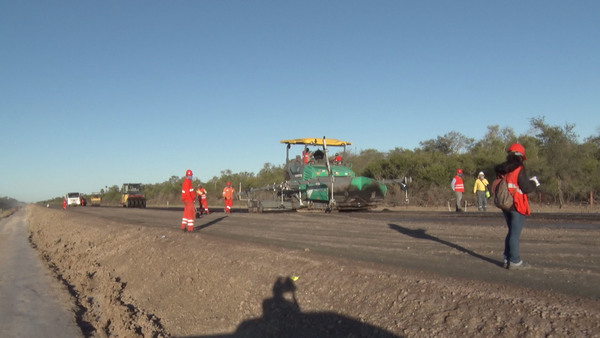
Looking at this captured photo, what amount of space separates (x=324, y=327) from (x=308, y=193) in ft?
52.1

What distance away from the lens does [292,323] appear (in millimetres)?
6961

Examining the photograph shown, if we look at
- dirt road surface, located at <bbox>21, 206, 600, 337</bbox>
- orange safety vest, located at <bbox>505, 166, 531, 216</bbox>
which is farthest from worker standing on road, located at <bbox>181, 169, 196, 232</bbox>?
orange safety vest, located at <bbox>505, 166, 531, 216</bbox>

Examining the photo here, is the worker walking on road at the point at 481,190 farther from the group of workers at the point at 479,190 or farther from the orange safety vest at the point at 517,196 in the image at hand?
the orange safety vest at the point at 517,196

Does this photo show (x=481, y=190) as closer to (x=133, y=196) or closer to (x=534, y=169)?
(x=534, y=169)

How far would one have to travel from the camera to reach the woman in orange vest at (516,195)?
22.5ft

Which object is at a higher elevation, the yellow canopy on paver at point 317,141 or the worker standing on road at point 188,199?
the yellow canopy on paver at point 317,141

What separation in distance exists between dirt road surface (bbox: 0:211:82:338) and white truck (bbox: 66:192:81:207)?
52.7 m

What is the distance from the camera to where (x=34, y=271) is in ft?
54.9

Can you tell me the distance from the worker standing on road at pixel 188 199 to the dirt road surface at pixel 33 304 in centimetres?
387

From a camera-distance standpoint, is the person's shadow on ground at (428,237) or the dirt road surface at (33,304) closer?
the person's shadow on ground at (428,237)

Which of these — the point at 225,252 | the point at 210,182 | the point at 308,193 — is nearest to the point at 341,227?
the point at 225,252

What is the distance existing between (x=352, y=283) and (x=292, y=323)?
38.2 inches

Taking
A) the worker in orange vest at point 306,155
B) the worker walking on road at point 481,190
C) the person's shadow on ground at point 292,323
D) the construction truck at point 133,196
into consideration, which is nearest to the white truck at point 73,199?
the construction truck at point 133,196

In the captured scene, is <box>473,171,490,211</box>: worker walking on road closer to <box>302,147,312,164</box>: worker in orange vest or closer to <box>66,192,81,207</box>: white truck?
<box>302,147,312,164</box>: worker in orange vest
